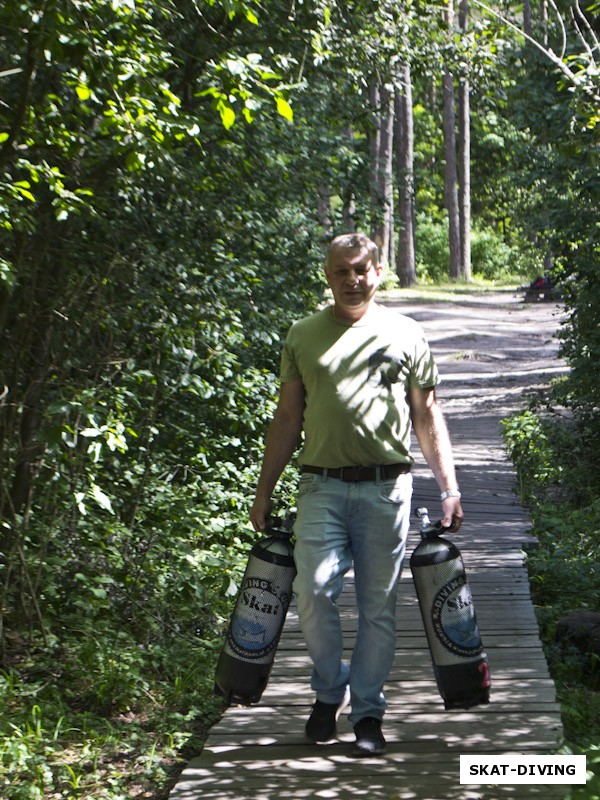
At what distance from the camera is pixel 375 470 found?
476 cm

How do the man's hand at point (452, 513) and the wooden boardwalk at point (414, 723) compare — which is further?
the man's hand at point (452, 513)

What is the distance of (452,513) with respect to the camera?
15.9ft

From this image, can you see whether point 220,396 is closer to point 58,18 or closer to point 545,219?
point 58,18

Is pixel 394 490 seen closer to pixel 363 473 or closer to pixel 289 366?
pixel 363 473

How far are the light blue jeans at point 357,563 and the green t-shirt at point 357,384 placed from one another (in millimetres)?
128

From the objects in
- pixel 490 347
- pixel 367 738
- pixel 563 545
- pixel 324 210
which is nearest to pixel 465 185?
pixel 490 347

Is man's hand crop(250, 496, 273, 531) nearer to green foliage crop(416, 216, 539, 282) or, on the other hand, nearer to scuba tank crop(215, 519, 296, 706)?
scuba tank crop(215, 519, 296, 706)

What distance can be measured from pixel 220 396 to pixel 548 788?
4.62 meters

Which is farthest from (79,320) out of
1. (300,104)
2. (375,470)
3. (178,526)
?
(300,104)

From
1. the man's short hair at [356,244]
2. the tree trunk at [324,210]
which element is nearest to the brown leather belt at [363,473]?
the man's short hair at [356,244]

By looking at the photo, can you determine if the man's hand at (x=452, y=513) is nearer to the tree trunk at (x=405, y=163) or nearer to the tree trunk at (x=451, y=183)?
the tree trunk at (x=405, y=163)

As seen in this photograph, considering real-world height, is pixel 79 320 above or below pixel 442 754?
above

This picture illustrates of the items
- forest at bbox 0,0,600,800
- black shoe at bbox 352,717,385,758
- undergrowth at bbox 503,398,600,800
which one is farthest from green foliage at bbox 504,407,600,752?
black shoe at bbox 352,717,385,758

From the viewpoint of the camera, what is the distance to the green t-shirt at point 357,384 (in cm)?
474
